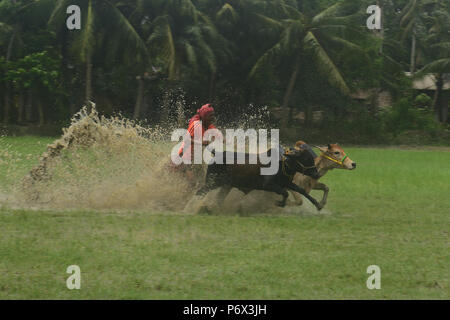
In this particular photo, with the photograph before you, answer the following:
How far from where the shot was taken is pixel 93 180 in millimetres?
10133

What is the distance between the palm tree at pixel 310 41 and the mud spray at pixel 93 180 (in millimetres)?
19287

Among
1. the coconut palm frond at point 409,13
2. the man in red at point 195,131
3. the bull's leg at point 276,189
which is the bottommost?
the bull's leg at point 276,189

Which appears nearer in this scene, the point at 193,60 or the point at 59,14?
the point at 59,14

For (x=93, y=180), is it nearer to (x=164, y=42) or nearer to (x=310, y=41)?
(x=164, y=42)

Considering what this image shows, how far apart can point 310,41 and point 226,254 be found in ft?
76.9

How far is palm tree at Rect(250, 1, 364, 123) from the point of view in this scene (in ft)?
94.8

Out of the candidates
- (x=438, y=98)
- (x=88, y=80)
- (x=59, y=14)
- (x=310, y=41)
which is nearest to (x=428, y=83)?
(x=438, y=98)

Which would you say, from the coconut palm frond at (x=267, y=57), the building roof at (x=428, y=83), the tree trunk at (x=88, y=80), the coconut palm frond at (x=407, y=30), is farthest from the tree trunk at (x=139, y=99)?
the coconut palm frond at (x=407, y=30)

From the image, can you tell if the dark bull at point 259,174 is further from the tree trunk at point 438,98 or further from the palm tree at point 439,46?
the tree trunk at point 438,98

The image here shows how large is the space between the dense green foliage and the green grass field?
721 inches

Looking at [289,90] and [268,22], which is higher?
[268,22]

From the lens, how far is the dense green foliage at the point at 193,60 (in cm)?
2745

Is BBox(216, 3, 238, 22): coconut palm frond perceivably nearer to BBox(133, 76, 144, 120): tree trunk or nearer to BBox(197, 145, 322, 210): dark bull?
BBox(133, 76, 144, 120): tree trunk

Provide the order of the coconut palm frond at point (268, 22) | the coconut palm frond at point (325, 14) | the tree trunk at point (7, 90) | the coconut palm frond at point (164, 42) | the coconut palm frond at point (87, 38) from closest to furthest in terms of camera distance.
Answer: the coconut palm frond at point (87, 38) → the coconut palm frond at point (164, 42) → the tree trunk at point (7, 90) → the coconut palm frond at point (325, 14) → the coconut palm frond at point (268, 22)
